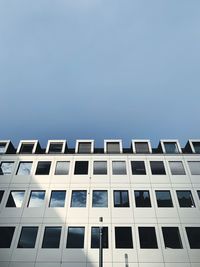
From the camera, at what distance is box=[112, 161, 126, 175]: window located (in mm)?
24500

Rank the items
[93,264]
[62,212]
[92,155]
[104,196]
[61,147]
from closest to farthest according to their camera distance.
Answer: [93,264]
[62,212]
[104,196]
[92,155]
[61,147]

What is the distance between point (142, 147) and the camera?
28000 millimetres

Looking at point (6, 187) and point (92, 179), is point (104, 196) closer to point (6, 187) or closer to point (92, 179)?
point (92, 179)

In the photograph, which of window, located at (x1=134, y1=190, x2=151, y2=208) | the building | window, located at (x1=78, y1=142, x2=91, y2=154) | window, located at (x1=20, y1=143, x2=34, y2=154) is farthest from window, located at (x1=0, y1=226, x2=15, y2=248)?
window, located at (x1=134, y1=190, x2=151, y2=208)

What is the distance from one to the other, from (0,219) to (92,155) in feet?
41.7

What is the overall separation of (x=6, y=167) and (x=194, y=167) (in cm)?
2413

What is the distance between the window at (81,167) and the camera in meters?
24.6

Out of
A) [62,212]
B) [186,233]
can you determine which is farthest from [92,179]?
[186,233]

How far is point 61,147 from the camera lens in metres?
28.4

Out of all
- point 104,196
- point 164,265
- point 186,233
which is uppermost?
point 104,196

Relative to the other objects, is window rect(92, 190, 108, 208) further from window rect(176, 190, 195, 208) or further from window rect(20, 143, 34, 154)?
window rect(20, 143, 34, 154)

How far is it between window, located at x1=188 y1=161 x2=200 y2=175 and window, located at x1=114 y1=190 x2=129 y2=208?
9006mm

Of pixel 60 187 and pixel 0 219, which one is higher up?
pixel 60 187

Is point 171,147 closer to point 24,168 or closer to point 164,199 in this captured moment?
point 164,199
